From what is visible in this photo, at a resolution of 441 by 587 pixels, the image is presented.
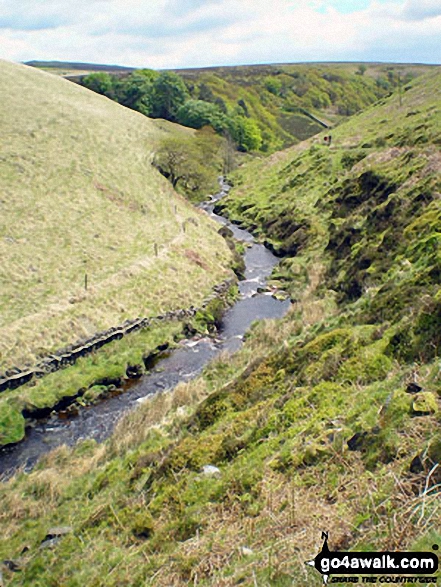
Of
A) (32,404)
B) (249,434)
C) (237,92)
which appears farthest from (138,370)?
(237,92)

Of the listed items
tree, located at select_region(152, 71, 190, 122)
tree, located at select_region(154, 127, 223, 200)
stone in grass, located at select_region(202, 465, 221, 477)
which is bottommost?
stone in grass, located at select_region(202, 465, 221, 477)

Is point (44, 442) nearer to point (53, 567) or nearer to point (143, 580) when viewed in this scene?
point (53, 567)

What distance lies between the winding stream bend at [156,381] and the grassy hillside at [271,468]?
2507 mm

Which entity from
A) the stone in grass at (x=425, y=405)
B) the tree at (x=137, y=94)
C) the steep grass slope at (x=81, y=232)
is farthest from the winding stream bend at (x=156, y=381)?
the tree at (x=137, y=94)

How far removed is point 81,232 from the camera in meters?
47.8

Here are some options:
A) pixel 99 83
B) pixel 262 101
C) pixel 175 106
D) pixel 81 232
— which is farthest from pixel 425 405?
pixel 262 101

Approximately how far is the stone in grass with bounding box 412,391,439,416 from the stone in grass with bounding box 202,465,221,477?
597cm

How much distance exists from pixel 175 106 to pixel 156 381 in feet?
302

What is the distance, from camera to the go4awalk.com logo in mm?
Result: 6949

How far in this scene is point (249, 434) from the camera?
16.6 meters

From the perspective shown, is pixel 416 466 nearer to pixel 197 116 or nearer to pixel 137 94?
pixel 197 116

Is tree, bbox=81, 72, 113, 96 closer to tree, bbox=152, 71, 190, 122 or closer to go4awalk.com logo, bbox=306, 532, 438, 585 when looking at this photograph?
tree, bbox=152, 71, 190, 122

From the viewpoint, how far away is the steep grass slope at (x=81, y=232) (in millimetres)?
35844

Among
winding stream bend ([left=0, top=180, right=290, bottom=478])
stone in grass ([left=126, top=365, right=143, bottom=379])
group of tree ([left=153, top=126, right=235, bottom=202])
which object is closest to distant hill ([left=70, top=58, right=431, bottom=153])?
group of tree ([left=153, top=126, right=235, bottom=202])
